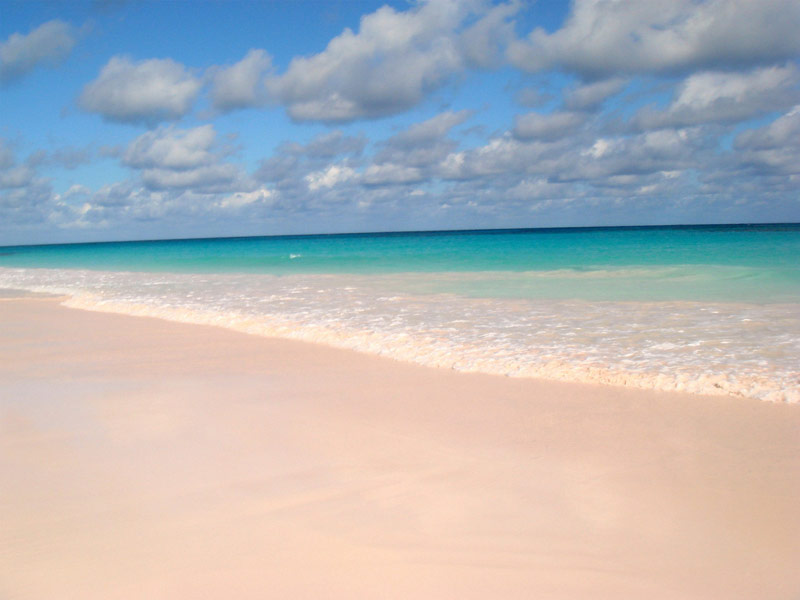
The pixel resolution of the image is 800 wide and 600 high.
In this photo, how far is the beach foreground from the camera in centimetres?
267

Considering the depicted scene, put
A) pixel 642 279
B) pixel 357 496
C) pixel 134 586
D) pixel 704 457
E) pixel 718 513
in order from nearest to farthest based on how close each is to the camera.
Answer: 1. pixel 134 586
2. pixel 718 513
3. pixel 357 496
4. pixel 704 457
5. pixel 642 279

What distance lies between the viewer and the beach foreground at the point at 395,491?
2670mm

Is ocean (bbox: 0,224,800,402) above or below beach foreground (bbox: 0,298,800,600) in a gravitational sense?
above

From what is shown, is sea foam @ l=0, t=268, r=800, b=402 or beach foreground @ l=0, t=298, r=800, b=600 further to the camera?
sea foam @ l=0, t=268, r=800, b=402

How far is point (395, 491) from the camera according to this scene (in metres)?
3.54

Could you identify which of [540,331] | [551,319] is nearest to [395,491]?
[540,331]

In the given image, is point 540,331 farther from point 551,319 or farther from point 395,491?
point 395,491

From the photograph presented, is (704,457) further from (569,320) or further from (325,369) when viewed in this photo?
(569,320)

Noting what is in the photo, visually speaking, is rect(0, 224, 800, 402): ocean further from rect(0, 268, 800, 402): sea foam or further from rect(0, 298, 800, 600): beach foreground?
rect(0, 298, 800, 600): beach foreground

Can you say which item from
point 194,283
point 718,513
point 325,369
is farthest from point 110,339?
point 194,283

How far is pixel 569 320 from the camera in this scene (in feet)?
31.0

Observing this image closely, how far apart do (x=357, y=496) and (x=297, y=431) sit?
51.1 inches

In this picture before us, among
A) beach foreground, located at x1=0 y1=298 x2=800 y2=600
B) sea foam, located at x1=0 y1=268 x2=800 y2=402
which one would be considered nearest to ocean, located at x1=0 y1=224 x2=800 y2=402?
sea foam, located at x1=0 y1=268 x2=800 y2=402

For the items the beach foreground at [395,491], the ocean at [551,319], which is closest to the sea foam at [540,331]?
the ocean at [551,319]
